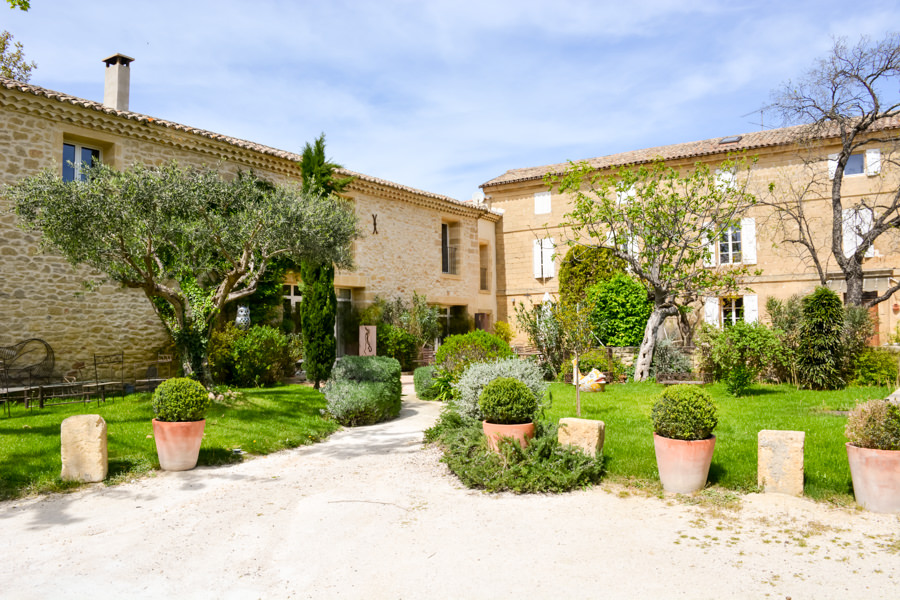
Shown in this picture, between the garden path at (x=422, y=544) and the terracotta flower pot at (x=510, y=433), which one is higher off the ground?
the terracotta flower pot at (x=510, y=433)

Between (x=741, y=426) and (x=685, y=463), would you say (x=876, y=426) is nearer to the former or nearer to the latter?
(x=685, y=463)

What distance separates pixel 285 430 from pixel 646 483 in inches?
190

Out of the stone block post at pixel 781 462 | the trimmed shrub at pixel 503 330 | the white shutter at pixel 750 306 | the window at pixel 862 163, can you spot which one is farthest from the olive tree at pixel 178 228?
the window at pixel 862 163

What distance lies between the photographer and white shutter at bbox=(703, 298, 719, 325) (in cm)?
1780

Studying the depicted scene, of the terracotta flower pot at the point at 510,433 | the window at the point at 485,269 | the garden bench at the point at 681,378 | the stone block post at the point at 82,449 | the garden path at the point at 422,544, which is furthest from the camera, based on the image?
the window at the point at 485,269

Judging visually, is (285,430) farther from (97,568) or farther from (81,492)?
(97,568)

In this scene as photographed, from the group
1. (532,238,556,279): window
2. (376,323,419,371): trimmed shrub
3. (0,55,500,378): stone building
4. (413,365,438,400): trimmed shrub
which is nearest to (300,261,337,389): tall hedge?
(413,365,438,400): trimmed shrub

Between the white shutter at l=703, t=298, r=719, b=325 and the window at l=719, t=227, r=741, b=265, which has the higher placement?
the window at l=719, t=227, r=741, b=265

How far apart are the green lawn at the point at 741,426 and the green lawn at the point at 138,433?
12.3 ft

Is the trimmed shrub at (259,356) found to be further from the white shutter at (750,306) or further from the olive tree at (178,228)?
the white shutter at (750,306)

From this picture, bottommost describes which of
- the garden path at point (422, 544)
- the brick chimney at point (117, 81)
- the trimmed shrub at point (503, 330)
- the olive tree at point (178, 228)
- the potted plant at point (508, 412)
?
the garden path at point (422, 544)

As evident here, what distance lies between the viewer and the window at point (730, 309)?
17.7 meters

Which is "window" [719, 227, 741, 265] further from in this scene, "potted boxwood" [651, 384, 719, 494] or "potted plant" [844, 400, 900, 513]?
"potted boxwood" [651, 384, 719, 494]

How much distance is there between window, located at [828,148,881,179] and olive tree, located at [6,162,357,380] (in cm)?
1416
